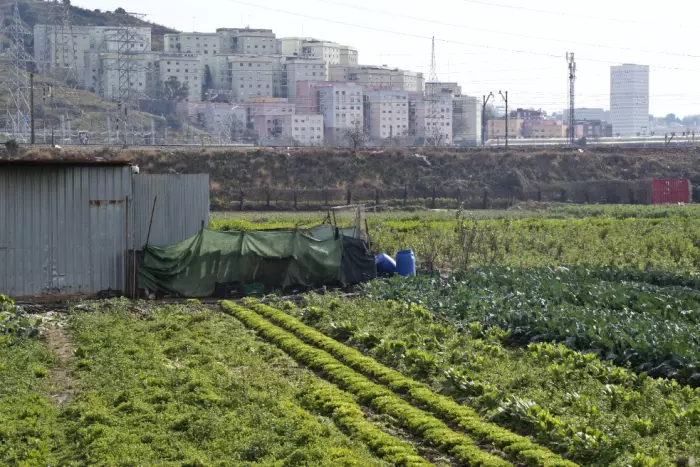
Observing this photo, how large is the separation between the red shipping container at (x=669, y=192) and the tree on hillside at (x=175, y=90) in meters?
125

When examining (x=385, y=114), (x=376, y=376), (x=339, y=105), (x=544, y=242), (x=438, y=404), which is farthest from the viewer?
(x=385, y=114)

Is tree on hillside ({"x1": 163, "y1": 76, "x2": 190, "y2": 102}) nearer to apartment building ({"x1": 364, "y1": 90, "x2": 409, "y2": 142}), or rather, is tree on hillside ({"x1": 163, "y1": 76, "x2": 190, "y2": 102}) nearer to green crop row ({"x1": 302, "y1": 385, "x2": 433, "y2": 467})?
apartment building ({"x1": 364, "y1": 90, "x2": 409, "y2": 142})

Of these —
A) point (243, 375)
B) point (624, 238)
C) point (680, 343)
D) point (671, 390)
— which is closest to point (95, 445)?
point (243, 375)

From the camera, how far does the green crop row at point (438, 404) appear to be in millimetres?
10789

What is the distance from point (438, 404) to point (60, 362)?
6836 mm

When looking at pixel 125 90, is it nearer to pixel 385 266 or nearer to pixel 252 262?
pixel 385 266

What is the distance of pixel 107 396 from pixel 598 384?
23.1 ft

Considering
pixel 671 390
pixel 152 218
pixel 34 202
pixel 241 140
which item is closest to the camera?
pixel 671 390

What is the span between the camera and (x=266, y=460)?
416 inches

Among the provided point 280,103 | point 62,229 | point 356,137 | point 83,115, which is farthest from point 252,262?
point 280,103

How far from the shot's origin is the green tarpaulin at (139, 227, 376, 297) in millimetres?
23469

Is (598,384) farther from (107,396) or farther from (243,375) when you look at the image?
(107,396)

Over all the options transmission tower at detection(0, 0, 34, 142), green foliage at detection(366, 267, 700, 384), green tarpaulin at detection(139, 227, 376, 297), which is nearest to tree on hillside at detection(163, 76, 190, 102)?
transmission tower at detection(0, 0, 34, 142)

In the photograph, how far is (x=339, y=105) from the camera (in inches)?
7244
